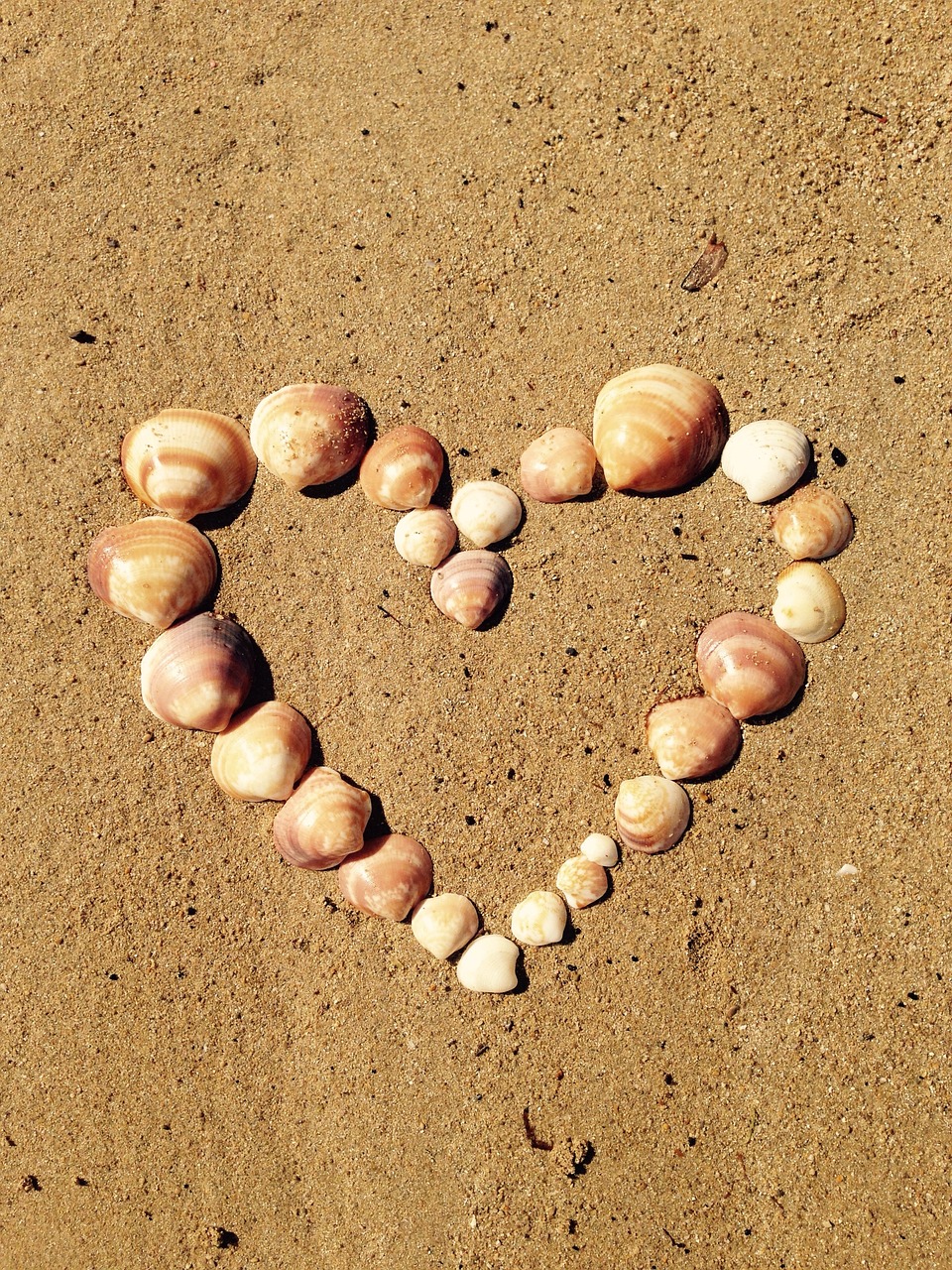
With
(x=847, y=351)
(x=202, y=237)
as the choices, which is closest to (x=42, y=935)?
(x=202, y=237)

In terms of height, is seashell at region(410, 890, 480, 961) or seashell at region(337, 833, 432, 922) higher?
seashell at region(337, 833, 432, 922)

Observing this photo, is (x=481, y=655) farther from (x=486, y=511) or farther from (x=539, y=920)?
(x=539, y=920)

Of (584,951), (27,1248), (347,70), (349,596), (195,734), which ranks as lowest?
(27,1248)

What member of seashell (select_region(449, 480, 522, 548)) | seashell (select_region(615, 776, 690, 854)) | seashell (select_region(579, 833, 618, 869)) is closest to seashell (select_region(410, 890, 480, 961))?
seashell (select_region(579, 833, 618, 869))

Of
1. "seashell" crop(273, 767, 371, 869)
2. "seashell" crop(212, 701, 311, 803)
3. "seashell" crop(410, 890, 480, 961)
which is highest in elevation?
"seashell" crop(212, 701, 311, 803)

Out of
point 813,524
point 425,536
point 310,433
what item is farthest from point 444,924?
point 813,524

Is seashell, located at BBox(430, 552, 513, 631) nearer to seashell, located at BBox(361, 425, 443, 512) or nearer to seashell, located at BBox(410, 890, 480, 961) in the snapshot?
seashell, located at BBox(361, 425, 443, 512)

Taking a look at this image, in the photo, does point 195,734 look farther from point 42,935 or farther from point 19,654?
point 42,935
